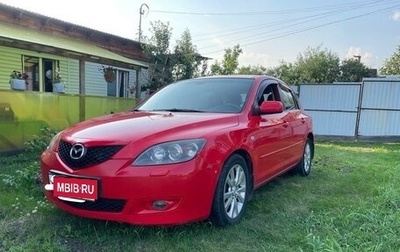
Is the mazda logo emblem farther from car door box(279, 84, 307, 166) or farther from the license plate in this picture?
car door box(279, 84, 307, 166)

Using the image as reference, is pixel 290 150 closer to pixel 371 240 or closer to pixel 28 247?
pixel 371 240

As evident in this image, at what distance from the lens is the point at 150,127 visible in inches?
116

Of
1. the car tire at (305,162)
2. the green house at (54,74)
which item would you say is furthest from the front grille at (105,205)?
the green house at (54,74)

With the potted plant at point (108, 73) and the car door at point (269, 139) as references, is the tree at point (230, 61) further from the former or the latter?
the car door at point (269, 139)

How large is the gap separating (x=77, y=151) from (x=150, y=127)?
598 millimetres

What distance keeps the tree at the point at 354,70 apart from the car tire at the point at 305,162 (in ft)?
67.8

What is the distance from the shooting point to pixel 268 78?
14.5 ft

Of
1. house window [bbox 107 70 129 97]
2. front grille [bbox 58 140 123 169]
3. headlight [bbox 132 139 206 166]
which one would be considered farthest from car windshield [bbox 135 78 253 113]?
house window [bbox 107 70 129 97]

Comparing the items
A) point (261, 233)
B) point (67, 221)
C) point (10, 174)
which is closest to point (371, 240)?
point (261, 233)

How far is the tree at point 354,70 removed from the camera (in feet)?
79.4

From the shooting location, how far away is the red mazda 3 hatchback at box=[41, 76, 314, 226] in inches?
103

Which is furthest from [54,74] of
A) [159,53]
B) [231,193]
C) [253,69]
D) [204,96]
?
[253,69]

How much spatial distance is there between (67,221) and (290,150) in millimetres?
2805

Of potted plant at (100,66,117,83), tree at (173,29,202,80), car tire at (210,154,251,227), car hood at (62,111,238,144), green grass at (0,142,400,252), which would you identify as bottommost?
green grass at (0,142,400,252)
